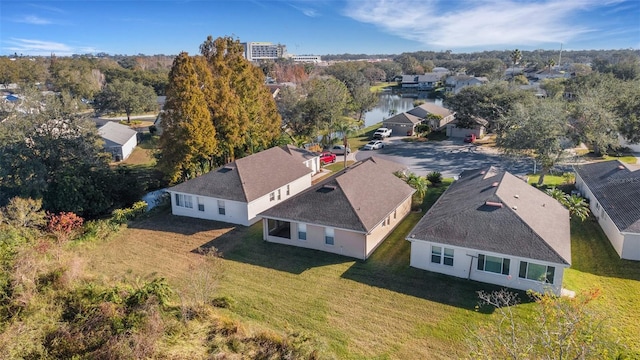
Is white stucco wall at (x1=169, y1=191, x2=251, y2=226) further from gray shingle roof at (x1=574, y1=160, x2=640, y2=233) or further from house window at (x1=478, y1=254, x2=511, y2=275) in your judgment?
gray shingle roof at (x1=574, y1=160, x2=640, y2=233)

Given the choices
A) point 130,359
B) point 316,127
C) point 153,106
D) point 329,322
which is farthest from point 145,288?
point 153,106

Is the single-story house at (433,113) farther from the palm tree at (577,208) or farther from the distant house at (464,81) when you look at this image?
the palm tree at (577,208)

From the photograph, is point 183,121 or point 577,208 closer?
point 577,208

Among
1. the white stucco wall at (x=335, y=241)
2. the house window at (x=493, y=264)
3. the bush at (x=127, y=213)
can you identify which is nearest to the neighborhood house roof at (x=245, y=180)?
the bush at (x=127, y=213)

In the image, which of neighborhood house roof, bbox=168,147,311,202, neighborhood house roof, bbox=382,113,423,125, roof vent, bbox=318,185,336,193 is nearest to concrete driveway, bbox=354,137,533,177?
neighborhood house roof, bbox=382,113,423,125

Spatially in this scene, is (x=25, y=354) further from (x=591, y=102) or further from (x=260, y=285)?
(x=591, y=102)

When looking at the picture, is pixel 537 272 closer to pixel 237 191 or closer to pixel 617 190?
pixel 617 190

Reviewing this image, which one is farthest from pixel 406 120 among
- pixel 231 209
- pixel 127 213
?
pixel 127 213
